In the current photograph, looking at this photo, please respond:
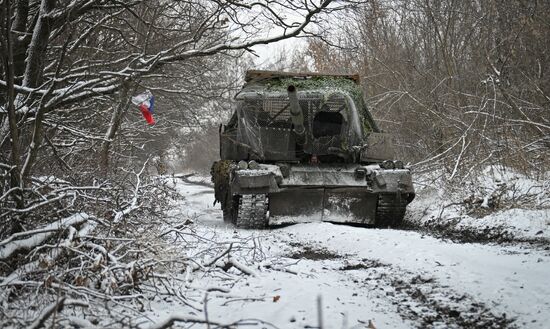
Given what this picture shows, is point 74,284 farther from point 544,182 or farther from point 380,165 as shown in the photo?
point 544,182

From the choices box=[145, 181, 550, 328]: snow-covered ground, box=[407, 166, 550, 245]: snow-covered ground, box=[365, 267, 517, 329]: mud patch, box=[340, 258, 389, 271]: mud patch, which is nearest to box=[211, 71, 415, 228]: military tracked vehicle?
box=[407, 166, 550, 245]: snow-covered ground

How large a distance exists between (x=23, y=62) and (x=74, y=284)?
12.3 feet

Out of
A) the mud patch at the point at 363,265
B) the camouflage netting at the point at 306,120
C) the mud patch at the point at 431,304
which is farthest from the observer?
the camouflage netting at the point at 306,120

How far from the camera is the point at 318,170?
7.96 m

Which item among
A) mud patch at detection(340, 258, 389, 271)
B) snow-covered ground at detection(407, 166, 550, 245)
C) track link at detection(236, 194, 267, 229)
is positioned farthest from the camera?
track link at detection(236, 194, 267, 229)

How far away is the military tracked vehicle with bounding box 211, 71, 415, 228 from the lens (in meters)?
7.66

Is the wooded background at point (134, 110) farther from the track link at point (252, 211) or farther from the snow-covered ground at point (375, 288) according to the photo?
the track link at point (252, 211)

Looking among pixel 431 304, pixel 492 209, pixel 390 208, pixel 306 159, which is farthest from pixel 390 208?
pixel 431 304

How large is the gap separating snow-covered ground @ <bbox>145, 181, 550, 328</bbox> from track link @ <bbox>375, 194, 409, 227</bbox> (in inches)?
75.5

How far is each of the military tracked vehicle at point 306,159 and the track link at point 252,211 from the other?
0.6 inches

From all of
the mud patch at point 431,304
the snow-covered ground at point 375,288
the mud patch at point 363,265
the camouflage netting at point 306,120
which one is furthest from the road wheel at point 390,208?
the mud patch at point 431,304

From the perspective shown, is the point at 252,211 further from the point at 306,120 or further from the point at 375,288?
the point at 375,288

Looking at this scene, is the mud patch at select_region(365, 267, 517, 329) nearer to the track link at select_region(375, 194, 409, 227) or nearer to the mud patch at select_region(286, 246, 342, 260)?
the mud patch at select_region(286, 246, 342, 260)

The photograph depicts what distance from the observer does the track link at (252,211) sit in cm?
762
